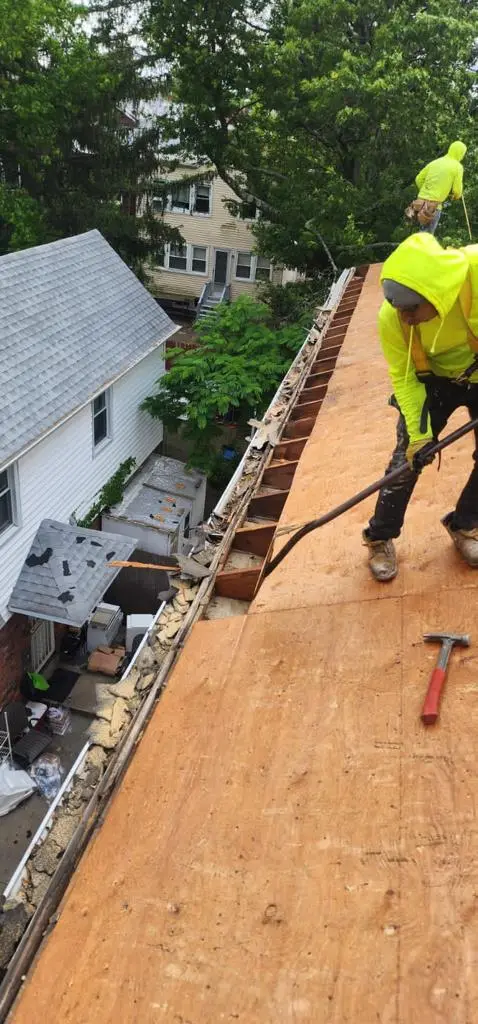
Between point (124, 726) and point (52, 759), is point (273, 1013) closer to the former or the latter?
point (124, 726)

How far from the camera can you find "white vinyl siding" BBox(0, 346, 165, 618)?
10.9 m

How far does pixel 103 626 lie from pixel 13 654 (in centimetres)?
199

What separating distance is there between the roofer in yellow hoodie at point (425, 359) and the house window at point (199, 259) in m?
28.3

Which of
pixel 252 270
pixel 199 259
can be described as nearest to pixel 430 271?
pixel 252 270

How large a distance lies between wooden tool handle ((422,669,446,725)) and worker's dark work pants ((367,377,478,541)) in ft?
3.48

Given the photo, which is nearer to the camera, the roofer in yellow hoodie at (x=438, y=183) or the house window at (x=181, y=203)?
the roofer in yellow hoodie at (x=438, y=183)

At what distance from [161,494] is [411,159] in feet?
35.0

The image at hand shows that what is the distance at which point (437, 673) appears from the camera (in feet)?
10.7

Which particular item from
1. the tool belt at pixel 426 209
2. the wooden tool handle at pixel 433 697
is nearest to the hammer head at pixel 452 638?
the wooden tool handle at pixel 433 697

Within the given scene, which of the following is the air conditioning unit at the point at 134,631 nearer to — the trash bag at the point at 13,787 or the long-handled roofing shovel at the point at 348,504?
the trash bag at the point at 13,787

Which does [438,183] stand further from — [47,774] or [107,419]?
[47,774]

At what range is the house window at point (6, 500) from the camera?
10484 millimetres

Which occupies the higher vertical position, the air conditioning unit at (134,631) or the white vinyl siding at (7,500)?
the white vinyl siding at (7,500)

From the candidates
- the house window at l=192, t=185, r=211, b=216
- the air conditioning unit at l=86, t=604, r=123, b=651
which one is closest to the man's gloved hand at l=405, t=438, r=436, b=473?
the air conditioning unit at l=86, t=604, r=123, b=651
